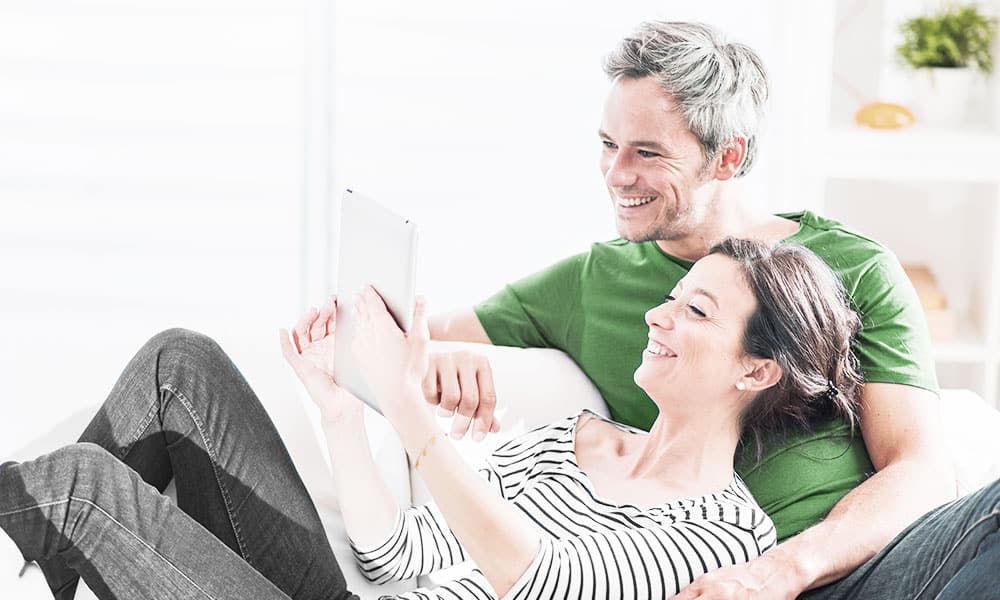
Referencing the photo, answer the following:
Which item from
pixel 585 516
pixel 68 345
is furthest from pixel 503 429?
pixel 68 345

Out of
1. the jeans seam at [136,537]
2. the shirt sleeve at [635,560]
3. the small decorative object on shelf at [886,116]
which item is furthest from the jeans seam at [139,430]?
the small decorative object on shelf at [886,116]

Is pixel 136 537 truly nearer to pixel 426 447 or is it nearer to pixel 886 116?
pixel 426 447

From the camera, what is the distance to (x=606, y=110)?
77.3 inches

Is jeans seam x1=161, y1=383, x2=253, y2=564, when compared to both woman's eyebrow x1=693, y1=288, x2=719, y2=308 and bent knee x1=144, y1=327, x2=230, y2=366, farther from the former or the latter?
woman's eyebrow x1=693, y1=288, x2=719, y2=308

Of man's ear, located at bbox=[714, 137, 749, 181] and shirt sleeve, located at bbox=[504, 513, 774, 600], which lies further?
man's ear, located at bbox=[714, 137, 749, 181]

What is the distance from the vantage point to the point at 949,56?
3.02m

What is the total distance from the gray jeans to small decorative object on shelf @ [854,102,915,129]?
182 cm

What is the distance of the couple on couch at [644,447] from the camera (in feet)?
4.80

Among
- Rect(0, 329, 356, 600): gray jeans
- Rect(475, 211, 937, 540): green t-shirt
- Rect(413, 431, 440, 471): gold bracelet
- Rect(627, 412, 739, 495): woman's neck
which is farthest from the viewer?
Rect(475, 211, 937, 540): green t-shirt

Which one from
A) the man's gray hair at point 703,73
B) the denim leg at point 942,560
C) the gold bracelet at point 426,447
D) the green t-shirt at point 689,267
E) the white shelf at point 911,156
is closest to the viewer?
the denim leg at point 942,560

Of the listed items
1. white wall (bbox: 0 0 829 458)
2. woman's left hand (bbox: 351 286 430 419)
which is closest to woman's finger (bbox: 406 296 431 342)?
woman's left hand (bbox: 351 286 430 419)

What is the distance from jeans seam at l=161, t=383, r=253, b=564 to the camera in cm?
175

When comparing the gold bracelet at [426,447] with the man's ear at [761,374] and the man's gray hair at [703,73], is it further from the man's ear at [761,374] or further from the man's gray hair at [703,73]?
the man's gray hair at [703,73]

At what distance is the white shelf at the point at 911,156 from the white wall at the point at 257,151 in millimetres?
177
